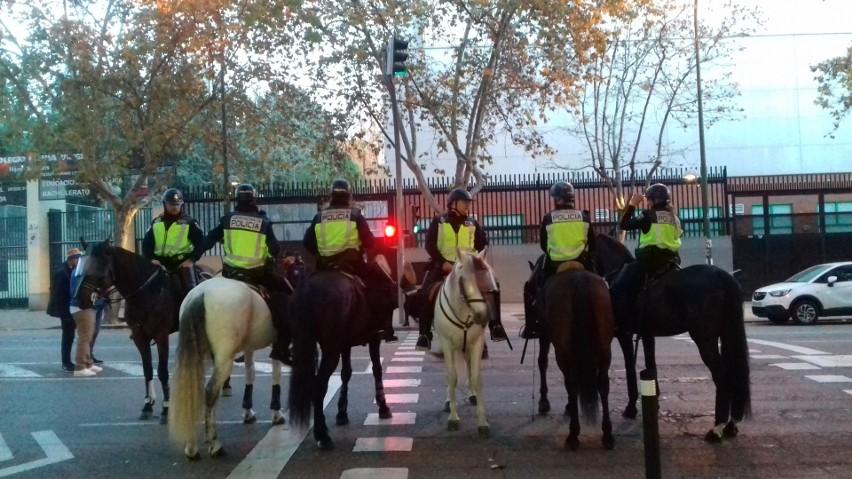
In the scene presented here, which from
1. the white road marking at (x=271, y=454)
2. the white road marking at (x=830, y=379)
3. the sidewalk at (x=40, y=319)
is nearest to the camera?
the white road marking at (x=271, y=454)

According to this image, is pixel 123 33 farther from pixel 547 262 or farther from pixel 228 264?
pixel 547 262

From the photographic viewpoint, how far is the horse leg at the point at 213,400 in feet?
24.5

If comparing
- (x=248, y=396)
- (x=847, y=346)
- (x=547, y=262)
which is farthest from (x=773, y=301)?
(x=248, y=396)

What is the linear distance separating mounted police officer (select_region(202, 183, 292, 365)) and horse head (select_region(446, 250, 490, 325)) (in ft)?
6.42

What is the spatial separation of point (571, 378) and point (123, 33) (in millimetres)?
18646

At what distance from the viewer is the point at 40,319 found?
85.7 feet

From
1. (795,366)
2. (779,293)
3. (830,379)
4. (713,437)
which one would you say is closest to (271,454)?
(713,437)

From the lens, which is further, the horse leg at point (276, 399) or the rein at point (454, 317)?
the horse leg at point (276, 399)

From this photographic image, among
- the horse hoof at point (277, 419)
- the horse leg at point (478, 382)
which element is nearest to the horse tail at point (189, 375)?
the horse hoof at point (277, 419)

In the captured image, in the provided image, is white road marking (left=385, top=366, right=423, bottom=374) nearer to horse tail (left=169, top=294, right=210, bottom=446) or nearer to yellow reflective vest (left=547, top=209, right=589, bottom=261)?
yellow reflective vest (left=547, top=209, right=589, bottom=261)

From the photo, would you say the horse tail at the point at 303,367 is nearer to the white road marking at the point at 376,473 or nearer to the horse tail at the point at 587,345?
the white road marking at the point at 376,473

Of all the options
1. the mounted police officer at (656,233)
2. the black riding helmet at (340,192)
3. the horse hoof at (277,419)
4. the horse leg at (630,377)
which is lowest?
the horse hoof at (277,419)

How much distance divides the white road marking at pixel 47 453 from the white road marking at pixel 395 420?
9.93ft

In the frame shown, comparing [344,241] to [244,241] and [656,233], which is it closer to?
[244,241]
